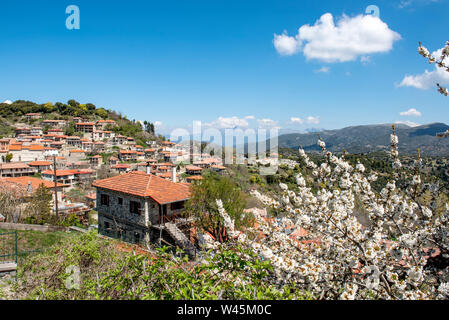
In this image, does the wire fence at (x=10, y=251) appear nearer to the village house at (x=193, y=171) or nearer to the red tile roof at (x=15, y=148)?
the village house at (x=193, y=171)

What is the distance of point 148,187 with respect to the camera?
696 inches

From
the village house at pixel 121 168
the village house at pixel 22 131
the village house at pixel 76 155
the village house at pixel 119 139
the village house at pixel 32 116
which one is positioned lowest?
the village house at pixel 121 168

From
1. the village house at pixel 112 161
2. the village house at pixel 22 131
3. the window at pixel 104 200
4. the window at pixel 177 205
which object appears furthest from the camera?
the village house at pixel 22 131

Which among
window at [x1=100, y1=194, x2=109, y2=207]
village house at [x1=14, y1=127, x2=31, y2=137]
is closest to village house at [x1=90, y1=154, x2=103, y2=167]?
village house at [x1=14, y1=127, x2=31, y2=137]

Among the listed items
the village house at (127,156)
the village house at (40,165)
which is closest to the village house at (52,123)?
the village house at (127,156)

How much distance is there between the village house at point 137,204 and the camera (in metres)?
17.0

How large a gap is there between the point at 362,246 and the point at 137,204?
16.0 meters

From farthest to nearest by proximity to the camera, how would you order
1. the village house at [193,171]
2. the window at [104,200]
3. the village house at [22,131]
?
the village house at [22,131] < the village house at [193,171] < the window at [104,200]

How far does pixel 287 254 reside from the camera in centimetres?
446

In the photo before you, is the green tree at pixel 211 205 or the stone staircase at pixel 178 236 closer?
the stone staircase at pixel 178 236

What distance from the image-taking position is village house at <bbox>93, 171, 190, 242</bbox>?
17016 millimetres

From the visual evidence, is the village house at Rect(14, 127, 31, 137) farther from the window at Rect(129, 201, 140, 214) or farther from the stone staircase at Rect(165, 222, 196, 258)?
the stone staircase at Rect(165, 222, 196, 258)
